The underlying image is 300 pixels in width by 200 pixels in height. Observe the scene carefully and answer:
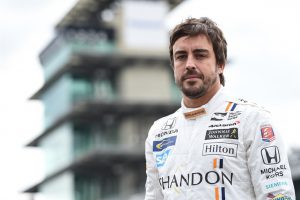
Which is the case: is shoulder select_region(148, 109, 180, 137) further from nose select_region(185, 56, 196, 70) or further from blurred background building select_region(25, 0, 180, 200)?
blurred background building select_region(25, 0, 180, 200)

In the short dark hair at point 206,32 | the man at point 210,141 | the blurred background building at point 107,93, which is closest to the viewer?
the man at point 210,141

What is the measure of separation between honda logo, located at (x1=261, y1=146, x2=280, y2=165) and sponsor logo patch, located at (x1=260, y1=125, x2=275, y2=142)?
45mm

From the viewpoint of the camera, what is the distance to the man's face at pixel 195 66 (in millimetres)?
3795

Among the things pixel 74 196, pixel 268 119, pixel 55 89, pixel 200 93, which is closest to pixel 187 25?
pixel 200 93

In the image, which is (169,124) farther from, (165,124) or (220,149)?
(220,149)

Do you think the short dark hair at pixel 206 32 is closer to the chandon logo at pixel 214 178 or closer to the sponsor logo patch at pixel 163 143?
the sponsor logo patch at pixel 163 143

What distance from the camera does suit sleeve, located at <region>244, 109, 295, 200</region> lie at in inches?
138

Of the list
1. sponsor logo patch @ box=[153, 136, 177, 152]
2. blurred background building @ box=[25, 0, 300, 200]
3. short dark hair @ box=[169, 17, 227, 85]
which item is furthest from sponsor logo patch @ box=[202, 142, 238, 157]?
blurred background building @ box=[25, 0, 300, 200]

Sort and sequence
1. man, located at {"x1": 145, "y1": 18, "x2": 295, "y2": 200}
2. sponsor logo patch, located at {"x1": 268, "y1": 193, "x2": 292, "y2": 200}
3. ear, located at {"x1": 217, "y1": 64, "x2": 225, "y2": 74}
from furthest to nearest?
ear, located at {"x1": 217, "y1": 64, "x2": 225, "y2": 74} < man, located at {"x1": 145, "y1": 18, "x2": 295, "y2": 200} < sponsor logo patch, located at {"x1": 268, "y1": 193, "x2": 292, "y2": 200}

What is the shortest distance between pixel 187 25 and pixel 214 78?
1.03ft

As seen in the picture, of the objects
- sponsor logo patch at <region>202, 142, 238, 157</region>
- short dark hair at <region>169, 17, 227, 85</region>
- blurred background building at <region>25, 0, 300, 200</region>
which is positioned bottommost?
sponsor logo patch at <region>202, 142, 238, 157</region>

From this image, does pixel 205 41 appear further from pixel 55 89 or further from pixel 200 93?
pixel 55 89

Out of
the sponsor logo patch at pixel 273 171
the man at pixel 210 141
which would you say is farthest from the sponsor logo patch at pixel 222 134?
the sponsor logo patch at pixel 273 171

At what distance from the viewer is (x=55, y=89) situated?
6184 centimetres
